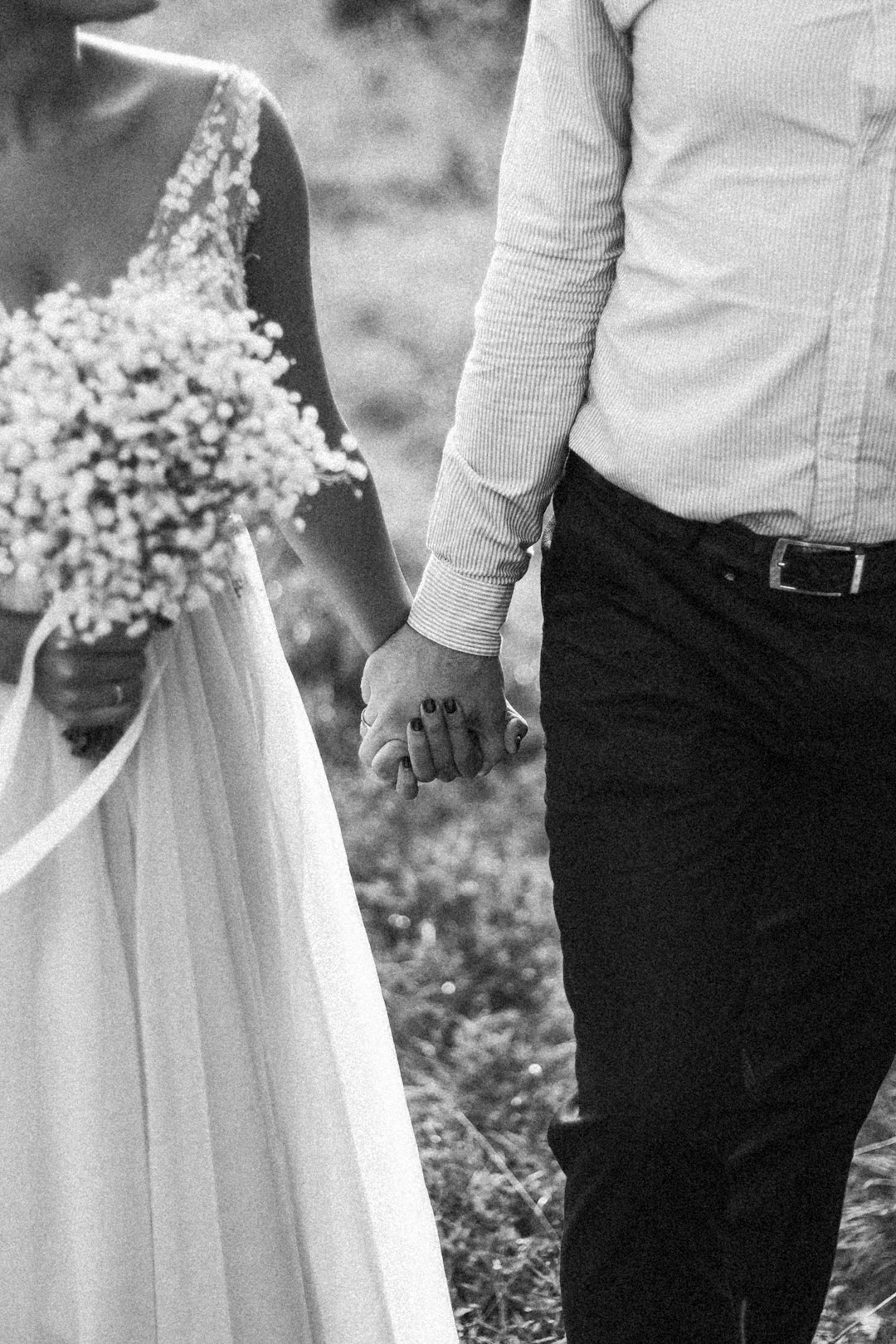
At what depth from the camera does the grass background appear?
135 inches

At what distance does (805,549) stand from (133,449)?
769mm

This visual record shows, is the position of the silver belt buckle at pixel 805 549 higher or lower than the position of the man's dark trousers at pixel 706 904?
higher

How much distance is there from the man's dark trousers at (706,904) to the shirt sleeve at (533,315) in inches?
A: 3.1

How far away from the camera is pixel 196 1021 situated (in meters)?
2.19

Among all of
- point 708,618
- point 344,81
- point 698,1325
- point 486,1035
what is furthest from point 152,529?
point 344,81

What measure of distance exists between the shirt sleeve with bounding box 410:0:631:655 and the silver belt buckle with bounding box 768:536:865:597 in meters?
0.37

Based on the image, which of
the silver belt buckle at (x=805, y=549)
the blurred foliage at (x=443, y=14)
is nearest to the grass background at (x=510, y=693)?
the blurred foliage at (x=443, y=14)

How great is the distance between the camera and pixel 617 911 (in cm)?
232

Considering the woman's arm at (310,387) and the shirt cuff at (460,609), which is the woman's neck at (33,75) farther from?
the shirt cuff at (460,609)

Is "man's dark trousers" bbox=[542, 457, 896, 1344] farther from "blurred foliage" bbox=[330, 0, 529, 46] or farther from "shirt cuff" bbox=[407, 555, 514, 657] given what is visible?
"blurred foliage" bbox=[330, 0, 529, 46]

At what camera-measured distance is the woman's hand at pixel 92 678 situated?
207cm

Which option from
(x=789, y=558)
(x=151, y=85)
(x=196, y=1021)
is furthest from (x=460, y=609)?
(x=151, y=85)

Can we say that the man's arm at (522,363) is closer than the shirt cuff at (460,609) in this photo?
Yes

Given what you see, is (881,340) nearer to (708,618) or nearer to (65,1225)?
(708,618)
